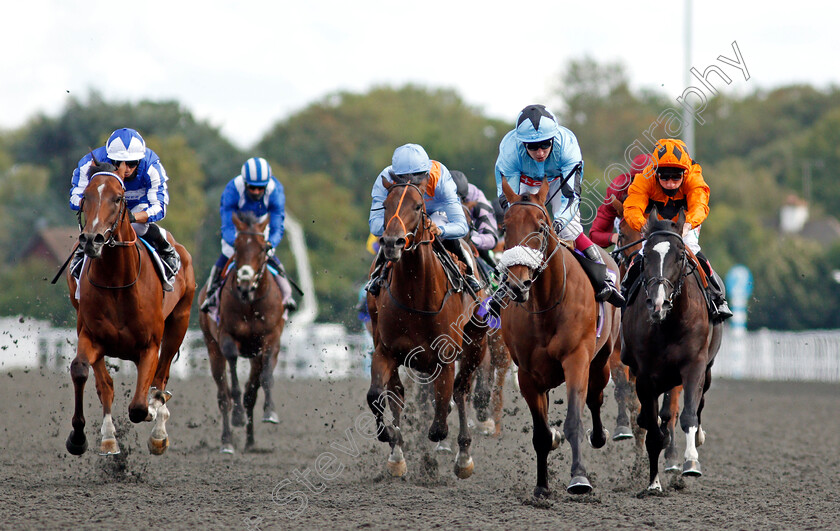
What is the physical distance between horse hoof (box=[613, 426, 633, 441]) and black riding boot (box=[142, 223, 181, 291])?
412 centimetres

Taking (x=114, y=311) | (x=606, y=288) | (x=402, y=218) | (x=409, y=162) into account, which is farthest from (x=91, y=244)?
(x=606, y=288)

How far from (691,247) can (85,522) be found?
4773 millimetres

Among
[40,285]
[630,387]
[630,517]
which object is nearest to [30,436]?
[630,387]

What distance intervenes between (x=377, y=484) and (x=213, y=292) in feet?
12.4

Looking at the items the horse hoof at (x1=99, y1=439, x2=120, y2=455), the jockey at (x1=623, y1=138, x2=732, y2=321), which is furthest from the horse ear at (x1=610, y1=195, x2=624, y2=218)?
the horse hoof at (x1=99, y1=439, x2=120, y2=455)

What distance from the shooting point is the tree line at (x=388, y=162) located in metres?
32.2

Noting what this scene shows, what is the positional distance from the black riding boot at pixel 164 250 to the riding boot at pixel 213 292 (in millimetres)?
2586

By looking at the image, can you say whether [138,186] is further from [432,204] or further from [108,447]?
[432,204]

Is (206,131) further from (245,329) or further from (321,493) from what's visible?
(321,493)

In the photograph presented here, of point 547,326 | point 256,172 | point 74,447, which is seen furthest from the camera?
point 256,172

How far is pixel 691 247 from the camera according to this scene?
7938 mm

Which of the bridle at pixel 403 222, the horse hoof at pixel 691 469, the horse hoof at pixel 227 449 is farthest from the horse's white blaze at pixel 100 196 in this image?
the horse hoof at pixel 691 469

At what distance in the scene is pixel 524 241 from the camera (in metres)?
6.47

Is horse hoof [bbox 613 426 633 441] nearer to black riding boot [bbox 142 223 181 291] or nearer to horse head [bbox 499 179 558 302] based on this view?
horse head [bbox 499 179 558 302]
